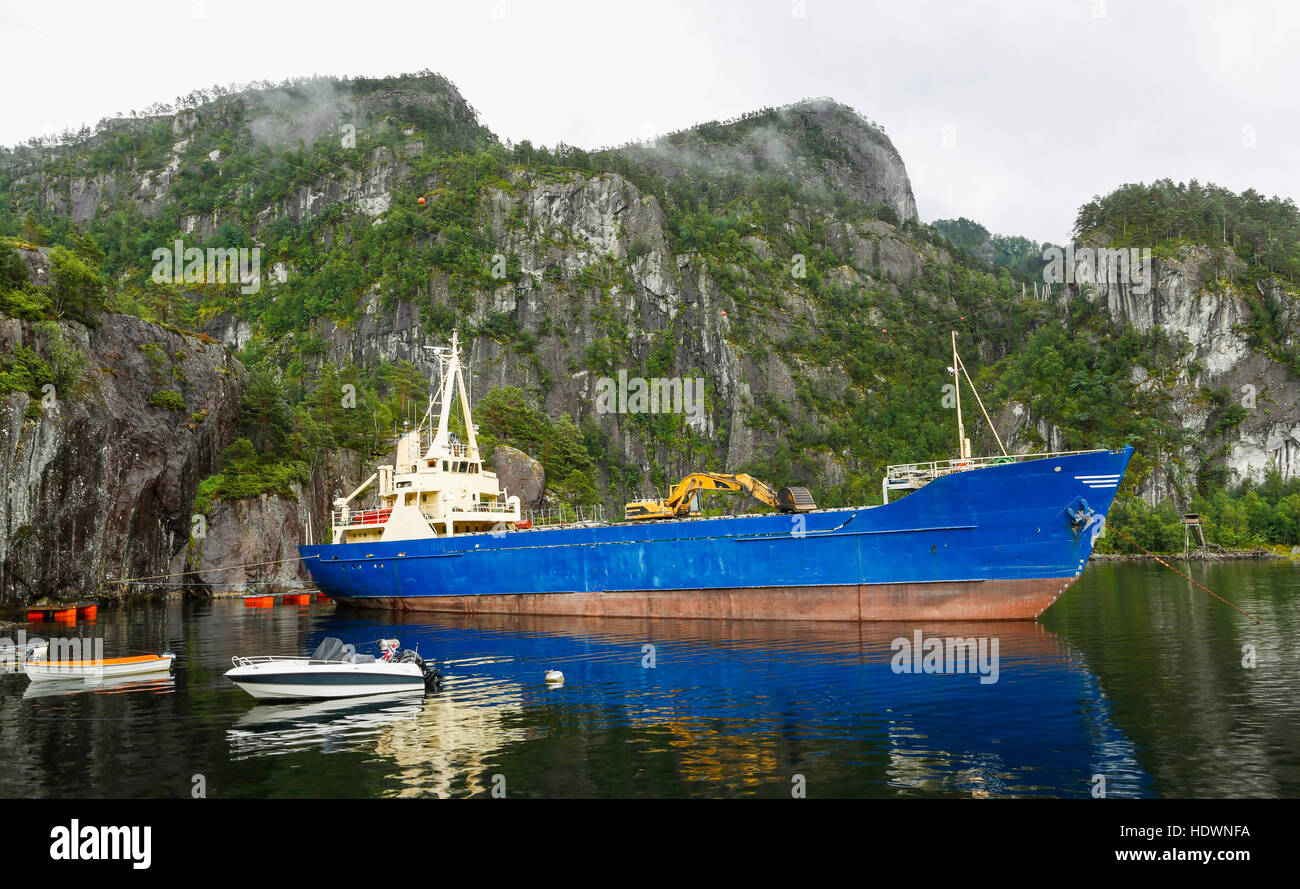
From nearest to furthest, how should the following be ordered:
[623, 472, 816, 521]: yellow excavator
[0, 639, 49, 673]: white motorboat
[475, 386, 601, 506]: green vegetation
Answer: [0, 639, 49, 673]: white motorboat, [623, 472, 816, 521]: yellow excavator, [475, 386, 601, 506]: green vegetation

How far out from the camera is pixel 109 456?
45.7 metres

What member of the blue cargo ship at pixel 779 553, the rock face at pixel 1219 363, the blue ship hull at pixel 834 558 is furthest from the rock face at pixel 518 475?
the rock face at pixel 1219 363

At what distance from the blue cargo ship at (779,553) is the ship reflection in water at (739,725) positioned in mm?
2621

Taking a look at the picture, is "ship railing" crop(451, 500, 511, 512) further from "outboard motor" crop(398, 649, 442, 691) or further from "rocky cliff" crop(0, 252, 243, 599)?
"rocky cliff" crop(0, 252, 243, 599)

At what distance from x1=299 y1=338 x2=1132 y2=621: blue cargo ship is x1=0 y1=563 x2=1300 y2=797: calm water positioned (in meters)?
→ 1.79

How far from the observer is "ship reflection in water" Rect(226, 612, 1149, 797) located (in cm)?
1109

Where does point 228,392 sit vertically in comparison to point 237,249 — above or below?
below

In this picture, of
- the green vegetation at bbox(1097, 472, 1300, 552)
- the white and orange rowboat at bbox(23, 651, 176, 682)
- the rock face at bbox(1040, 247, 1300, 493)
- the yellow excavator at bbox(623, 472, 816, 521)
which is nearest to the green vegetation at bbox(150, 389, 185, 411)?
the white and orange rowboat at bbox(23, 651, 176, 682)

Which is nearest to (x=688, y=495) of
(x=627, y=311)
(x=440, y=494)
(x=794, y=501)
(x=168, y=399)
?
(x=794, y=501)

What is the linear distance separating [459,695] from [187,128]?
183526 mm

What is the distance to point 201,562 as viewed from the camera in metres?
52.6
